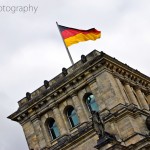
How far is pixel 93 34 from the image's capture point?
4616 centimetres

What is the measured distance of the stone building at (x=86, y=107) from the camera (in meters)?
40.1

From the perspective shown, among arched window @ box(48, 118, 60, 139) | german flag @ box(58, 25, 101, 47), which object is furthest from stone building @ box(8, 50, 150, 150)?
german flag @ box(58, 25, 101, 47)

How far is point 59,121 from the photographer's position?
43.2m

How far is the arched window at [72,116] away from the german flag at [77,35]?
6179 millimetres

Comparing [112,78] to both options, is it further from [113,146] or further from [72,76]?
[113,146]

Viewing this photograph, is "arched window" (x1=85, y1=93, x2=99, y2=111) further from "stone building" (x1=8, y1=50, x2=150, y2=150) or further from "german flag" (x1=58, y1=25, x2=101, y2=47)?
"german flag" (x1=58, y1=25, x2=101, y2=47)

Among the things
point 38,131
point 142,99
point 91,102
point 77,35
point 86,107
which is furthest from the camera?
point 77,35

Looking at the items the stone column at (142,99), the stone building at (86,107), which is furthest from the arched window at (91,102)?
the stone column at (142,99)

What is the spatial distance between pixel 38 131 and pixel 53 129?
1267 millimetres

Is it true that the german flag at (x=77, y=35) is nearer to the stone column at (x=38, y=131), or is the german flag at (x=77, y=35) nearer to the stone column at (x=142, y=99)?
the stone column at (x=142, y=99)

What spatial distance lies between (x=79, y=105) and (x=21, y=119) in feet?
18.7

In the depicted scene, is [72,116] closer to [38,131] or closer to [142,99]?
[38,131]

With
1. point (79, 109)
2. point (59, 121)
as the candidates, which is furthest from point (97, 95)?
point (59, 121)

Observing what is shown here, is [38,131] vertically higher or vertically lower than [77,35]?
lower
